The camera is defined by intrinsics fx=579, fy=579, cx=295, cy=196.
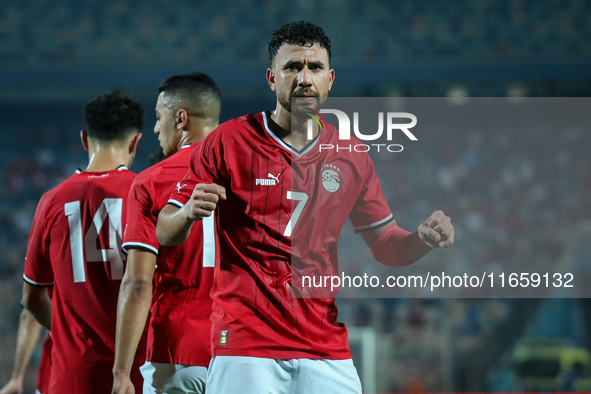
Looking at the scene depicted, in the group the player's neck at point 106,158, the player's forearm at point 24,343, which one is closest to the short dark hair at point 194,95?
the player's neck at point 106,158

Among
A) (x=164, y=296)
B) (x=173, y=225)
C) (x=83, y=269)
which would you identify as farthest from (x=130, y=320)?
(x=173, y=225)

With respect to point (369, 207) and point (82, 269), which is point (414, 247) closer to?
point (369, 207)

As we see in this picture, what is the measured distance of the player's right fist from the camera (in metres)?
1.84

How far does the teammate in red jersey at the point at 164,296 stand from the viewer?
8.09ft

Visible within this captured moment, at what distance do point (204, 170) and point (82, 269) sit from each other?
114 cm

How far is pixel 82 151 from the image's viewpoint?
11.7 meters

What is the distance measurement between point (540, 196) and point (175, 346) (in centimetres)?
535

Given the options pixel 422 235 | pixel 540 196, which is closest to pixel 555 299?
pixel 540 196

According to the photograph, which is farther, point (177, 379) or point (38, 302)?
point (38, 302)

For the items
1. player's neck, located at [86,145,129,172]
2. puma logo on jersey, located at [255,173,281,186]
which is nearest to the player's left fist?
puma logo on jersey, located at [255,173,281,186]

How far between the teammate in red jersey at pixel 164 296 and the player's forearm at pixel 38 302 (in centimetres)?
86

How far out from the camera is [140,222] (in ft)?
8.31

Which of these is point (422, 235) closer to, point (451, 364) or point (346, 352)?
point (346, 352)

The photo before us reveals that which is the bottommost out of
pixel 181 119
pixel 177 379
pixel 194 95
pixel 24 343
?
pixel 177 379
